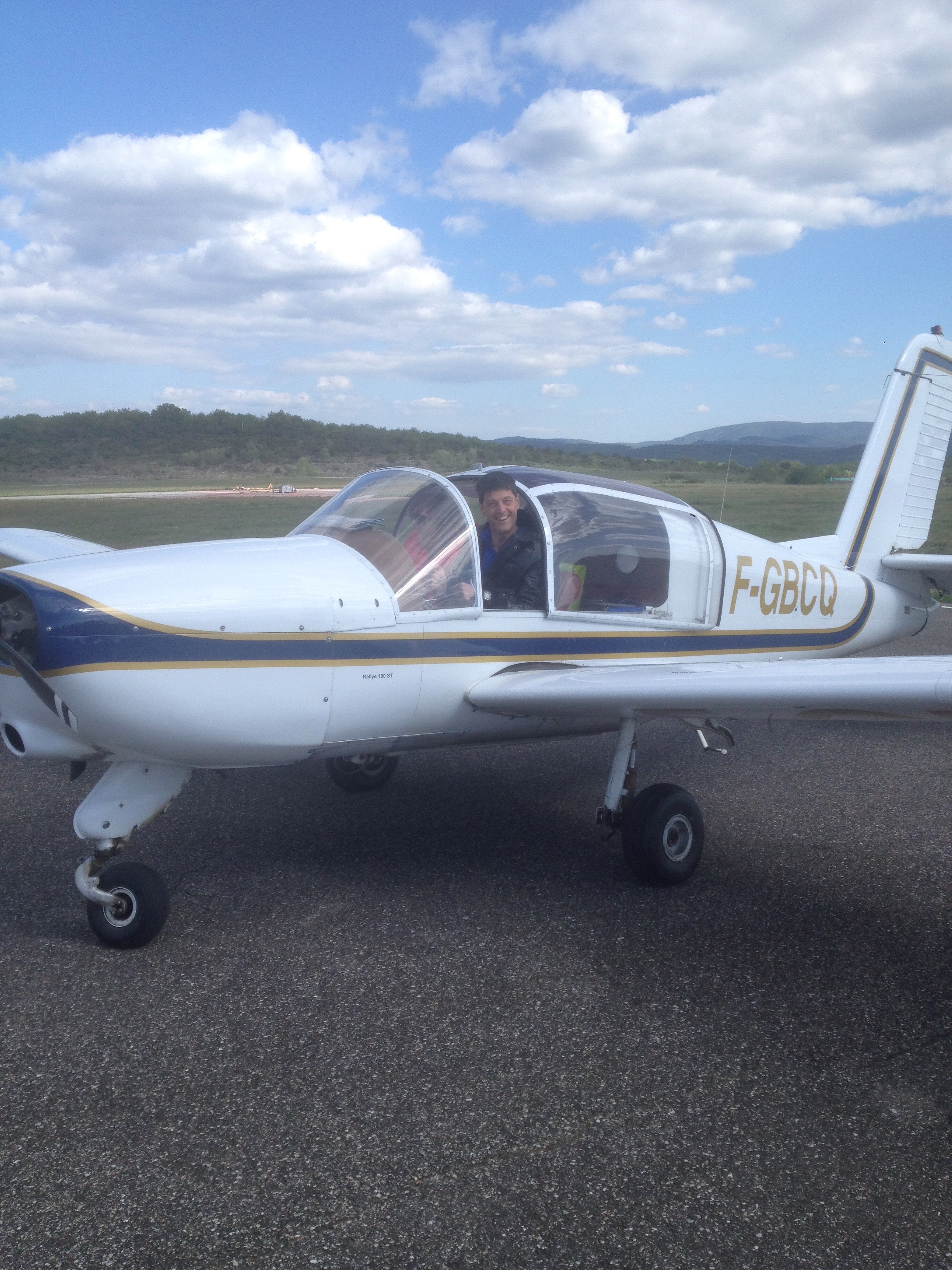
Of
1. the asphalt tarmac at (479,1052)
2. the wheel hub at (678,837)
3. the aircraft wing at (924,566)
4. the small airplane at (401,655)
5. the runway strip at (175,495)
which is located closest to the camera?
the asphalt tarmac at (479,1052)

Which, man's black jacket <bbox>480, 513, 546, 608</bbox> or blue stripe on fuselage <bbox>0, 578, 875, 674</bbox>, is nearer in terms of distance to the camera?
blue stripe on fuselage <bbox>0, 578, 875, 674</bbox>

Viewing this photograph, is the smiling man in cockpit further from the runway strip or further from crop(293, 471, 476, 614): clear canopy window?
the runway strip

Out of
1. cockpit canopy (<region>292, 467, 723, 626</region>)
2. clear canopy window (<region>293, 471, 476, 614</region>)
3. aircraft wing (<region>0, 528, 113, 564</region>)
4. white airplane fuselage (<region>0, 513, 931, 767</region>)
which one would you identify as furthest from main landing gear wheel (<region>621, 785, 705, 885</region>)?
aircraft wing (<region>0, 528, 113, 564</region>)

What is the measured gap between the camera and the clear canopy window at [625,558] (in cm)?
441

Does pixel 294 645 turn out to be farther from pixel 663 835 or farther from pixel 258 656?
pixel 663 835

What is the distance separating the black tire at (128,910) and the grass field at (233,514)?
4941 millimetres

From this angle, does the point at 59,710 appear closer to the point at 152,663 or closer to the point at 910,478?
the point at 152,663

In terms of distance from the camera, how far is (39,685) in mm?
3070

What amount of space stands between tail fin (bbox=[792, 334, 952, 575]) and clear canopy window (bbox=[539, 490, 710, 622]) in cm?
199

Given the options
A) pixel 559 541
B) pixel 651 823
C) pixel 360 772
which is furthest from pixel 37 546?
pixel 651 823

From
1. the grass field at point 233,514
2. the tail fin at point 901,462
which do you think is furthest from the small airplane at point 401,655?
the grass field at point 233,514

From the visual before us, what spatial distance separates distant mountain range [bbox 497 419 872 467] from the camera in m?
6.91

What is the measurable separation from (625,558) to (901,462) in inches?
131

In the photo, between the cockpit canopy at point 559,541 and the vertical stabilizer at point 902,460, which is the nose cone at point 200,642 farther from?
the vertical stabilizer at point 902,460
